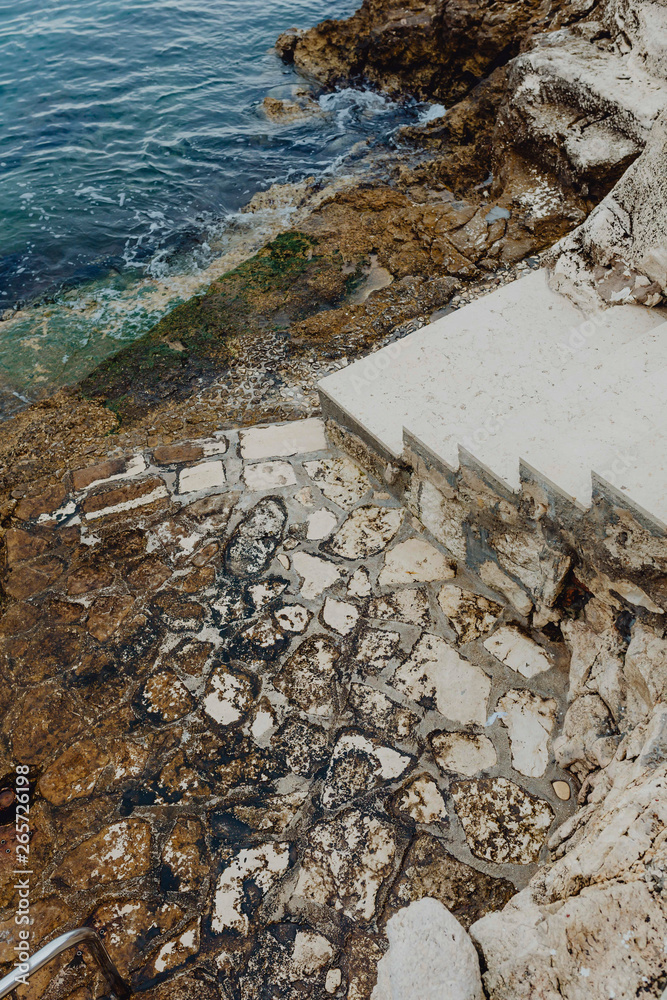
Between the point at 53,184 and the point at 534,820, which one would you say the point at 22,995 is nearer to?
the point at 534,820

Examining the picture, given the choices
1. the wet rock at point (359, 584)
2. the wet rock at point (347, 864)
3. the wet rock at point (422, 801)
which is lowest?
the wet rock at point (347, 864)

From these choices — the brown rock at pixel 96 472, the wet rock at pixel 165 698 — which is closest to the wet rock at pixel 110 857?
the wet rock at pixel 165 698

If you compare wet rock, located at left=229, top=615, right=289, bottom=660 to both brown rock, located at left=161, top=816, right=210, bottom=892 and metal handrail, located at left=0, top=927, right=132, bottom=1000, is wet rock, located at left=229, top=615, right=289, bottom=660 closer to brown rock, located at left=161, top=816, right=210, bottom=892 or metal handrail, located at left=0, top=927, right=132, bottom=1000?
brown rock, located at left=161, top=816, right=210, bottom=892

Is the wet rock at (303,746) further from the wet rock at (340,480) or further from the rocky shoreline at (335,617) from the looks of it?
the wet rock at (340,480)

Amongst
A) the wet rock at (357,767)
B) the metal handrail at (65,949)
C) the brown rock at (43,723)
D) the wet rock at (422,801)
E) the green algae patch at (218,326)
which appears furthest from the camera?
the green algae patch at (218,326)

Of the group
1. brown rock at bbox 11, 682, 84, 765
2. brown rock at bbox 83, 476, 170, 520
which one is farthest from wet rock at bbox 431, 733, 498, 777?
brown rock at bbox 83, 476, 170, 520

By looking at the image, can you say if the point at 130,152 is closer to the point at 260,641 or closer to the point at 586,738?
the point at 260,641
